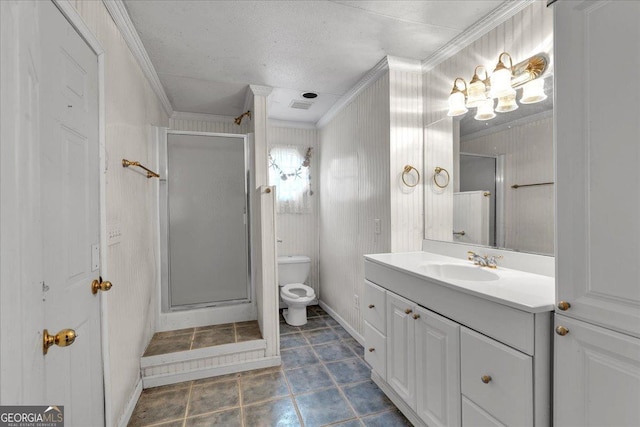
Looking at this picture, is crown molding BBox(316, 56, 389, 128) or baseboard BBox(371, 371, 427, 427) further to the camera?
crown molding BBox(316, 56, 389, 128)

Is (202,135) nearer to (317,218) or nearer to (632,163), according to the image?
(317,218)

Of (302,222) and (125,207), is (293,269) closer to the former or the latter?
(302,222)

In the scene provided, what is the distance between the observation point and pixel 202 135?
2.81m

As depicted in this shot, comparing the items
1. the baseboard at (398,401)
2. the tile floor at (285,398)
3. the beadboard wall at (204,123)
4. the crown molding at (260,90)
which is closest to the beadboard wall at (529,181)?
the baseboard at (398,401)

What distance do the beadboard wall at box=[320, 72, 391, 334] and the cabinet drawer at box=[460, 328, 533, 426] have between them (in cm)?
103

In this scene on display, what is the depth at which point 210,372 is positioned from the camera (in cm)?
220

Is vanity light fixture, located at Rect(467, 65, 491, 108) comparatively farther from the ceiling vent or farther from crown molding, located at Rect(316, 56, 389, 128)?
the ceiling vent

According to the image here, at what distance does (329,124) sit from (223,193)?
1.46m

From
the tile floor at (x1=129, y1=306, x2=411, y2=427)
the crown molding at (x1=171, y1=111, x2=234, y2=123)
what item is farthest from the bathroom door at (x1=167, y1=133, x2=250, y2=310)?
the tile floor at (x1=129, y1=306, x2=411, y2=427)

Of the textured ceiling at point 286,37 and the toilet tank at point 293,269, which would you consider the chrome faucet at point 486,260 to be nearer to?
the textured ceiling at point 286,37

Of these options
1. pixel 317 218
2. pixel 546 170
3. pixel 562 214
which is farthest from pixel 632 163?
pixel 317 218

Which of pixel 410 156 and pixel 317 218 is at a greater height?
pixel 410 156

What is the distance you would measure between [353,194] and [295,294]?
132 centimetres

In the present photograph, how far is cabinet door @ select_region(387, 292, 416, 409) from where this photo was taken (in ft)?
5.10
